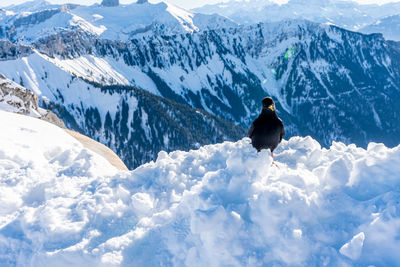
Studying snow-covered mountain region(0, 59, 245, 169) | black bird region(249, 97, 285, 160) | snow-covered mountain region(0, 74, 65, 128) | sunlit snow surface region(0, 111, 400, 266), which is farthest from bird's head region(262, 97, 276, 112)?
snow-covered mountain region(0, 59, 245, 169)

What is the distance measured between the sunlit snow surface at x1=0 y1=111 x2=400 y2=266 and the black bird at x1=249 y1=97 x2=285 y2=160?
0.78 meters

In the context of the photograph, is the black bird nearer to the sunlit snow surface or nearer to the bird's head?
the bird's head

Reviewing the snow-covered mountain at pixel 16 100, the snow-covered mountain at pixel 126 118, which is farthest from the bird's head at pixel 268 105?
the snow-covered mountain at pixel 126 118

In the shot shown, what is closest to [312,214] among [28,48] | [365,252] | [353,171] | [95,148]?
[365,252]

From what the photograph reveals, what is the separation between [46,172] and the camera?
12.1 meters

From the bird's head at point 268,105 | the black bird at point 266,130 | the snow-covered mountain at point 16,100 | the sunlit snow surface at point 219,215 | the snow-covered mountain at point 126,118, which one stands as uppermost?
the bird's head at point 268,105

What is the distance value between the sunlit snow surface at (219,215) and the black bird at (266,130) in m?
0.78

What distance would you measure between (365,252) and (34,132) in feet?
48.1

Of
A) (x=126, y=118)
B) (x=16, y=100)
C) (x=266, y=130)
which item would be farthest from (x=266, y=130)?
(x=126, y=118)

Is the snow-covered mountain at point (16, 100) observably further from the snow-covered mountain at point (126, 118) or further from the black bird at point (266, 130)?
the snow-covered mountain at point (126, 118)

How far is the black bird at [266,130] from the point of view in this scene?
32.8 ft

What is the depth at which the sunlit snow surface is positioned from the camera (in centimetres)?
712

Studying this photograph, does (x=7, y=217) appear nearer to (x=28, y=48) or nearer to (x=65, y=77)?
(x=65, y=77)

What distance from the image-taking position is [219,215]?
7598mm
